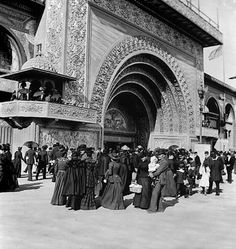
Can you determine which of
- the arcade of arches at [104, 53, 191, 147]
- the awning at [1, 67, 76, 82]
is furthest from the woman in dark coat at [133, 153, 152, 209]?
the arcade of arches at [104, 53, 191, 147]

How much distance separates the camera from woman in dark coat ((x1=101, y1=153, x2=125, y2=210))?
8.09 meters

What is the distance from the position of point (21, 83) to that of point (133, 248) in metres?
12.1

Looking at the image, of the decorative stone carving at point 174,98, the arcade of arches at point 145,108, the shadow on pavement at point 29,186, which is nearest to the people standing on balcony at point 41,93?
the shadow on pavement at point 29,186

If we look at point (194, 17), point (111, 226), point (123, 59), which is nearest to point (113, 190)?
point (111, 226)

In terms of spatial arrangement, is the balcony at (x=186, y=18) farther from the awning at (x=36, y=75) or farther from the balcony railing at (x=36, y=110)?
the balcony railing at (x=36, y=110)

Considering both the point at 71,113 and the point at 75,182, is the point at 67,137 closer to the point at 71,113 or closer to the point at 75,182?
the point at 71,113

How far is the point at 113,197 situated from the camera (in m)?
8.17

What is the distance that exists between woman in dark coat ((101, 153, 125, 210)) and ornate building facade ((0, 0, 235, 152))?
690cm

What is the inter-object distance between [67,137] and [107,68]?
17.1 feet

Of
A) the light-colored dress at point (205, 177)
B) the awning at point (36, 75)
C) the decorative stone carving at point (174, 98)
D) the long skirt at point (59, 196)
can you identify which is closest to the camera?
the long skirt at point (59, 196)

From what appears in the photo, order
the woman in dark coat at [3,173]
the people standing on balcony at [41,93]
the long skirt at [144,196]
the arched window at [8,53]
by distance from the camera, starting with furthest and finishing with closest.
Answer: the arched window at [8,53], the people standing on balcony at [41,93], the woman in dark coat at [3,173], the long skirt at [144,196]

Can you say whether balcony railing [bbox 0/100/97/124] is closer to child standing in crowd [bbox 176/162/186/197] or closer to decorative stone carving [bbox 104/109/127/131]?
child standing in crowd [bbox 176/162/186/197]

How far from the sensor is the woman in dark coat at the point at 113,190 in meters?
8.09

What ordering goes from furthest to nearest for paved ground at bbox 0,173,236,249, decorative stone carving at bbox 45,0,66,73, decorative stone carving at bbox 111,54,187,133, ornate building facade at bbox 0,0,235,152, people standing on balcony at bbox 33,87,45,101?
decorative stone carving at bbox 111,54,187,133 < decorative stone carving at bbox 45,0,66,73 < ornate building facade at bbox 0,0,235,152 < people standing on balcony at bbox 33,87,45,101 < paved ground at bbox 0,173,236,249
